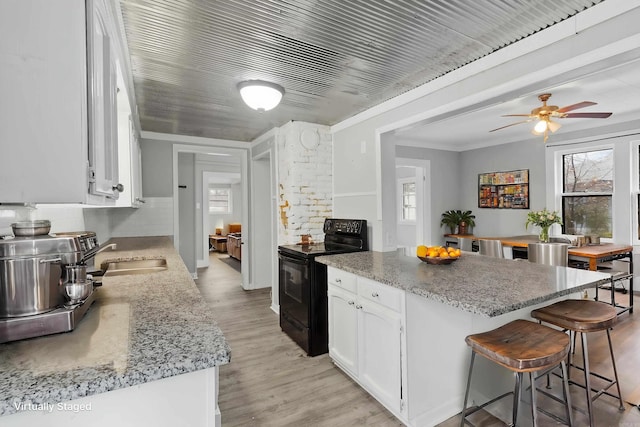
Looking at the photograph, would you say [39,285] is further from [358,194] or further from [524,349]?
[358,194]

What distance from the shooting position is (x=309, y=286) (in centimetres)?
280

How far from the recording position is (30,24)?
31.5 inches

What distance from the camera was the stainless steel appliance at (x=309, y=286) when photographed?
9.16 ft

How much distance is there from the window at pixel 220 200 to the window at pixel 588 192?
8756 millimetres

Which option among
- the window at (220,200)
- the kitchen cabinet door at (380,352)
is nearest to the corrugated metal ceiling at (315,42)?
the kitchen cabinet door at (380,352)

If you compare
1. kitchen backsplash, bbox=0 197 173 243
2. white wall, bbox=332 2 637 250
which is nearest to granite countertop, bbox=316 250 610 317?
white wall, bbox=332 2 637 250

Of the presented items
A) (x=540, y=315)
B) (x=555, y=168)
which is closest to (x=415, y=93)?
(x=540, y=315)

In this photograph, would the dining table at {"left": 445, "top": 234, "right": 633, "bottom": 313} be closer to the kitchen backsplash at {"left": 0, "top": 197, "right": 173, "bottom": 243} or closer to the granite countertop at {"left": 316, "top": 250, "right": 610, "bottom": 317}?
the granite countertop at {"left": 316, "top": 250, "right": 610, "bottom": 317}

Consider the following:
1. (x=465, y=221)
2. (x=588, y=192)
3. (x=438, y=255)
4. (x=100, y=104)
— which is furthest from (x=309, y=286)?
(x=588, y=192)

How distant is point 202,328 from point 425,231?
5.38m

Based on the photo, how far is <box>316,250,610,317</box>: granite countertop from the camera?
4.81ft

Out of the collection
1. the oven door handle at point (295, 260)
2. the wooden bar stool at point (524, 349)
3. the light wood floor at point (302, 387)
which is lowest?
the light wood floor at point (302, 387)

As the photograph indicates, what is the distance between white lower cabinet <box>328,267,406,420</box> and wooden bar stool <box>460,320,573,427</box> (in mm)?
390

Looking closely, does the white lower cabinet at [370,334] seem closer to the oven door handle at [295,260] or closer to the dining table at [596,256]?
the oven door handle at [295,260]
